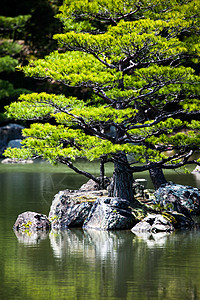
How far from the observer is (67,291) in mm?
7254

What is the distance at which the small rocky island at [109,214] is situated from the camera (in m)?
12.5

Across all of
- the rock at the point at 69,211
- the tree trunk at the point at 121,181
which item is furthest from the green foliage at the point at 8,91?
the tree trunk at the point at 121,181

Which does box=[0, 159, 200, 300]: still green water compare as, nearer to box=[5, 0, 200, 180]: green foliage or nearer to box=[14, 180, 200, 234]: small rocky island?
box=[14, 180, 200, 234]: small rocky island

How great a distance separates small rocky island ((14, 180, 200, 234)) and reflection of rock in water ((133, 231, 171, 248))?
29 cm

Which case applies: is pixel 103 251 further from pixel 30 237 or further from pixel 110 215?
pixel 110 215

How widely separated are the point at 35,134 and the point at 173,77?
367 cm

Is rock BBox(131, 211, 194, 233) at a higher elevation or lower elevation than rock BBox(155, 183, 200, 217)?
lower

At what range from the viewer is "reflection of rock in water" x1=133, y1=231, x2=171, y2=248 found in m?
10.6

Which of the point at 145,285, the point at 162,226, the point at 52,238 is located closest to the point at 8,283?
the point at 145,285

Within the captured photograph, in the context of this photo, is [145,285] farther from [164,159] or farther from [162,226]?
[164,159]

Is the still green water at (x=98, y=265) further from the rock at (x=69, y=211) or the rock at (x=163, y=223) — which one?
the rock at (x=69, y=211)

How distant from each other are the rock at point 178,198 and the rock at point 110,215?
166 cm

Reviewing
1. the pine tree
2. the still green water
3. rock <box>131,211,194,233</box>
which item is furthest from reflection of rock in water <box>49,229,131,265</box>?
the pine tree

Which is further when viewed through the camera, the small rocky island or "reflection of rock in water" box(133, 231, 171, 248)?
the small rocky island
